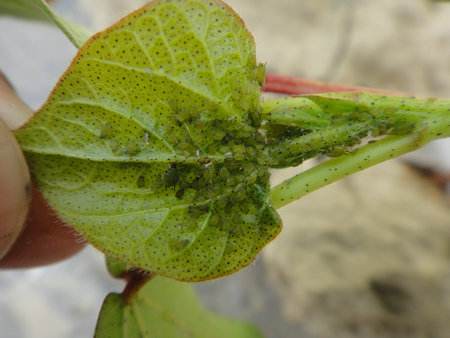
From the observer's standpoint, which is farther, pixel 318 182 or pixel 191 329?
pixel 191 329

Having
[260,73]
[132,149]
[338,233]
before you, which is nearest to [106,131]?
[132,149]

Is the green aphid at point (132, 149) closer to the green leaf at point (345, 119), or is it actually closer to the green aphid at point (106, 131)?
the green aphid at point (106, 131)

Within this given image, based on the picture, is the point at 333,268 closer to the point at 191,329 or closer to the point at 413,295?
the point at 413,295

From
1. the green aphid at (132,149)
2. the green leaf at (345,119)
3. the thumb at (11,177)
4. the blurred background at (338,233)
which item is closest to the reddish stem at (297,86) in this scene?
the green leaf at (345,119)

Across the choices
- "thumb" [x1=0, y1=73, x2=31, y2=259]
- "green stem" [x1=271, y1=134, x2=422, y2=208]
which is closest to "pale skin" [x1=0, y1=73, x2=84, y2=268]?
"thumb" [x1=0, y1=73, x2=31, y2=259]

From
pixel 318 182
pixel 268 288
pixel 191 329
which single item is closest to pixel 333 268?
pixel 268 288
